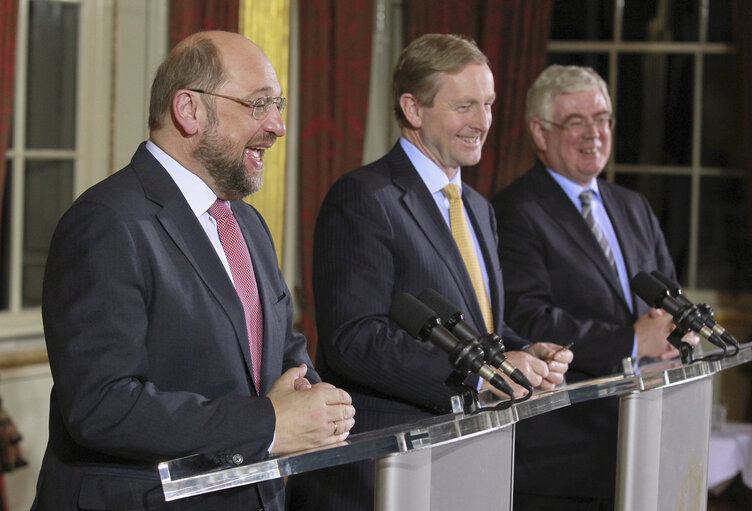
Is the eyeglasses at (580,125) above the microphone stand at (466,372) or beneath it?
above

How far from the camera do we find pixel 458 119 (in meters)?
2.59

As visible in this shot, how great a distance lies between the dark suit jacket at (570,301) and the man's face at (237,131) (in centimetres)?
122

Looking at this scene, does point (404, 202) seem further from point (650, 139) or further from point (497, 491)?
point (650, 139)

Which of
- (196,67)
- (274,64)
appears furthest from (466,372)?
(274,64)

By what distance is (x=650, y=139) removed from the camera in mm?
5922

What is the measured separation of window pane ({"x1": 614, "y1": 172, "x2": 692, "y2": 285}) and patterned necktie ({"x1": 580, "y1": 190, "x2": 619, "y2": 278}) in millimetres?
2868

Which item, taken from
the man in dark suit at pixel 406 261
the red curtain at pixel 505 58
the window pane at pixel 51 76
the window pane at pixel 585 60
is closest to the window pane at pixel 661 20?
the window pane at pixel 585 60

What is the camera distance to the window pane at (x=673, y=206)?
19.3ft

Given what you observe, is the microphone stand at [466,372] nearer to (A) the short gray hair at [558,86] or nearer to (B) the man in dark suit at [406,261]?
(B) the man in dark suit at [406,261]

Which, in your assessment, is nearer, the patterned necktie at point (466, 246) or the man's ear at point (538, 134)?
the patterned necktie at point (466, 246)

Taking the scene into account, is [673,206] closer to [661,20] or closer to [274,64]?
[661,20]

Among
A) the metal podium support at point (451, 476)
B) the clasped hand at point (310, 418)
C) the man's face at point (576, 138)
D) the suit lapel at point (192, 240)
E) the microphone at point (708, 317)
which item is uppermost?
the man's face at point (576, 138)

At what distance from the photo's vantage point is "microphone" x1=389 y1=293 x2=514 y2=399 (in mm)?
1737

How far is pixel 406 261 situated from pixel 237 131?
630 mm
